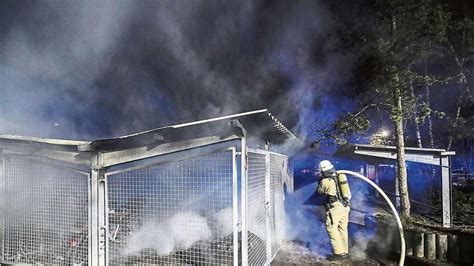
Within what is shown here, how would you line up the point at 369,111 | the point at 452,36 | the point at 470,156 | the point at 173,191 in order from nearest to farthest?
1. the point at 173,191
2. the point at 369,111
3. the point at 452,36
4. the point at 470,156

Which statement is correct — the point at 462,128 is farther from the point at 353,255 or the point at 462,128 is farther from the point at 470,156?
the point at 353,255

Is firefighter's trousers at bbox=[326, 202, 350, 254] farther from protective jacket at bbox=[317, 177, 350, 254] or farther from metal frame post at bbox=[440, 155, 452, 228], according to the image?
metal frame post at bbox=[440, 155, 452, 228]

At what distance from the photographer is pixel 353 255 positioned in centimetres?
802

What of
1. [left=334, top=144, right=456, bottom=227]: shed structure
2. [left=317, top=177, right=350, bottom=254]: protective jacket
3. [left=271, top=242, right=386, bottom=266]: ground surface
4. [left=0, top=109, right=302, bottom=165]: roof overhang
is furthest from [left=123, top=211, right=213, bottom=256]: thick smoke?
[left=334, top=144, right=456, bottom=227]: shed structure

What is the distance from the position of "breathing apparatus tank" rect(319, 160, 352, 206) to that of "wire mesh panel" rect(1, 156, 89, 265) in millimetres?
4470

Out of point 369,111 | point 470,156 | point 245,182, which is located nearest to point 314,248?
point 245,182

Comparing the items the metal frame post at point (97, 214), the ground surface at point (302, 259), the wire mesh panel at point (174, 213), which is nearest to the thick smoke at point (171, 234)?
the wire mesh panel at point (174, 213)

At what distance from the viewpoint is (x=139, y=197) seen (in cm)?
523

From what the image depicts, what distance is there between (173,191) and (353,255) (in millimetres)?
5040

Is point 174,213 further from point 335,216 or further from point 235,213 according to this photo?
point 335,216

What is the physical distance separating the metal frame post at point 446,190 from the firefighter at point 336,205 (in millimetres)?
6422

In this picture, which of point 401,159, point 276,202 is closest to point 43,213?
point 276,202

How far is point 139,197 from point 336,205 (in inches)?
156

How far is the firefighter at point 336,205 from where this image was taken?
6992mm
